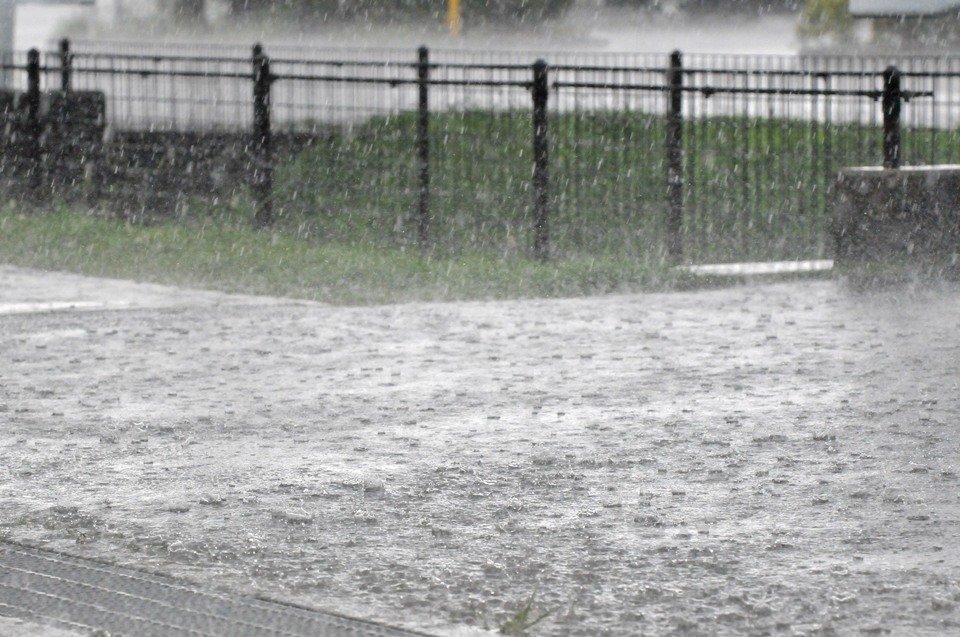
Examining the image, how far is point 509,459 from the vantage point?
268 inches

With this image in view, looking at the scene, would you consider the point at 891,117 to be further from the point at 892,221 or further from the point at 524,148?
A: the point at 524,148

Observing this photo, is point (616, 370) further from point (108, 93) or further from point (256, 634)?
point (108, 93)

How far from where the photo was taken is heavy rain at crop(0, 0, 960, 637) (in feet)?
16.7

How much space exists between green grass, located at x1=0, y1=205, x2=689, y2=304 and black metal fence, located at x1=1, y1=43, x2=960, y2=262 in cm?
81

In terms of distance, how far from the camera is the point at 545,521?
5820 mm

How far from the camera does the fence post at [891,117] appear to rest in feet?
45.9

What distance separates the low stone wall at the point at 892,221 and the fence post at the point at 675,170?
1.30m

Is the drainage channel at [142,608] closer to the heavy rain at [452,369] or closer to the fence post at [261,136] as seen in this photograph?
the heavy rain at [452,369]

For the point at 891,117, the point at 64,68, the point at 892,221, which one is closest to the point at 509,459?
the point at 892,221

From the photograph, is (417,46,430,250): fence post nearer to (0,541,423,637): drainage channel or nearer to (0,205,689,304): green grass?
(0,205,689,304): green grass

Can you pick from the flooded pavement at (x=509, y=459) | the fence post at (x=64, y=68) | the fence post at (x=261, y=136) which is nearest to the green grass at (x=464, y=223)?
the fence post at (x=261, y=136)

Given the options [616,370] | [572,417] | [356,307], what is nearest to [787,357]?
[616,370]

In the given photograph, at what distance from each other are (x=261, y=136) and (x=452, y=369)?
8.14 m

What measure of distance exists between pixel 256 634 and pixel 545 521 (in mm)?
1439
